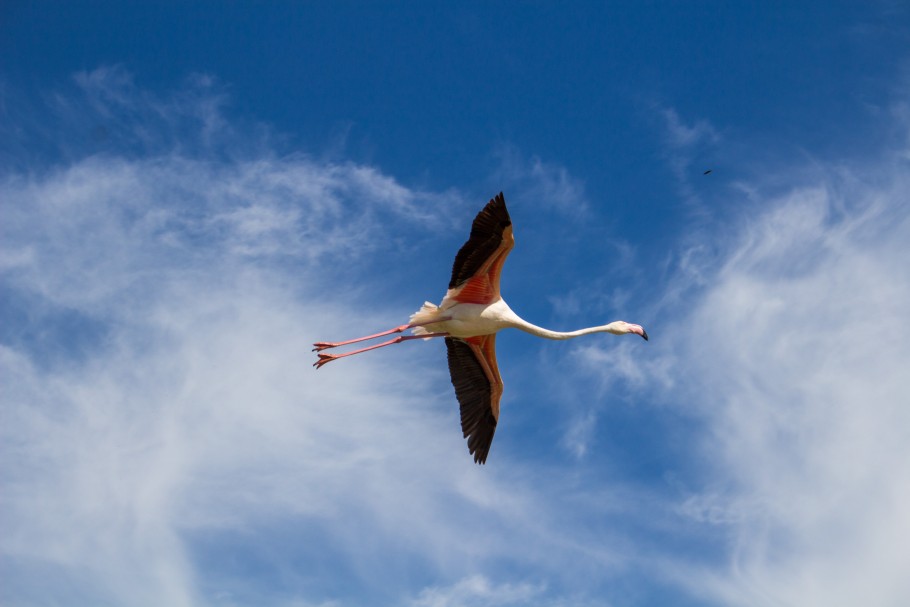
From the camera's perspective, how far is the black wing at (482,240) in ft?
95.9

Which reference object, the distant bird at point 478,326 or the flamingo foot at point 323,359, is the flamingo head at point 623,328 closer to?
the distant bird at point 478,326

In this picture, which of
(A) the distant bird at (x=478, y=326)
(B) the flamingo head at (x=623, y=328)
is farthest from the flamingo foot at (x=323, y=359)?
(B) the flamingo head at (x=623, y=328)

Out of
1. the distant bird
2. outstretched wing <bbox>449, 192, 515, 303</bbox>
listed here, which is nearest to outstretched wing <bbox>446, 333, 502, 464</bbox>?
the distant bird

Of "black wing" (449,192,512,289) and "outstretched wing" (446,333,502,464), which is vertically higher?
"black wing" (449,192,512,289)

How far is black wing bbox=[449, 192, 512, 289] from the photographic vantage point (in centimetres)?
2922

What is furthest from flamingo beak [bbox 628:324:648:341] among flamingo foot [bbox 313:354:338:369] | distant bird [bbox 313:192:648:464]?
flamingo foot [bbox 313:354:338:369]

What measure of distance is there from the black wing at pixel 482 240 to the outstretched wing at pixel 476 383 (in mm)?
2493

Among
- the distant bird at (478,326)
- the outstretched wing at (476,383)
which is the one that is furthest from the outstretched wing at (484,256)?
the outstretched wing at (476,383)

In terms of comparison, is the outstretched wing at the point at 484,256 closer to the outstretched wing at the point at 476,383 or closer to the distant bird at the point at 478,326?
the distant bird at the point at 478,326

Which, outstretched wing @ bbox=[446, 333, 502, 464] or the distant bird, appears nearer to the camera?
the distant bird

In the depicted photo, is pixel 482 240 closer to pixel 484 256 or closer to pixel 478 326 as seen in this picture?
pixel 484 256

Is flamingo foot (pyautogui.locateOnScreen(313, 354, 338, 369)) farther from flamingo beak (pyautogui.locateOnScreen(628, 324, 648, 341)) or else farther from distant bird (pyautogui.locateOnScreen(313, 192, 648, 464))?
flamingo beak (pyautogui.locateOnScreen(628, 324, 648, 341))

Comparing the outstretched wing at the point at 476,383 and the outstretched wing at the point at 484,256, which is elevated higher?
the outstretched wing at the point at 484,256

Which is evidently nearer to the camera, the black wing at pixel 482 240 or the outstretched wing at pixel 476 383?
the black wing at pixel 482 240
